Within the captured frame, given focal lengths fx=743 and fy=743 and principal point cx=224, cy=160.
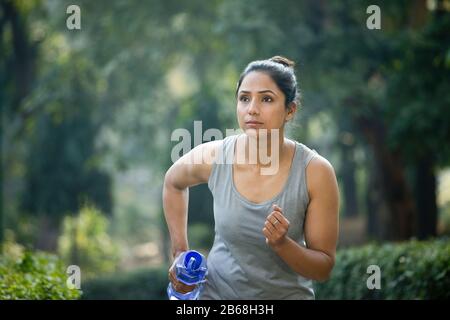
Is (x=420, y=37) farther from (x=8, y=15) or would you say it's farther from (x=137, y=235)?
(x=137, y=235)

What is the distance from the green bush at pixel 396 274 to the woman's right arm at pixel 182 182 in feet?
9.13

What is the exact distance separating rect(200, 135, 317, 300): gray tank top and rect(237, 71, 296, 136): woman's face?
0.72 feet

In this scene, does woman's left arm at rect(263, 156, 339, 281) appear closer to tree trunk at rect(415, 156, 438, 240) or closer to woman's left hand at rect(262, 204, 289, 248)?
woman's left hand at rect(262, 204, 289, 248)

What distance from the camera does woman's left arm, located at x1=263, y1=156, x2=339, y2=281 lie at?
3.64 m

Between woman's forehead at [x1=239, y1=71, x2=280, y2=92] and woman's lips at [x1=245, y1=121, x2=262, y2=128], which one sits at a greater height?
woman's forehead at [x1=239, y1=71, x2=280, y2=92]

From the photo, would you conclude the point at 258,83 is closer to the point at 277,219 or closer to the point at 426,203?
the point at 277,219

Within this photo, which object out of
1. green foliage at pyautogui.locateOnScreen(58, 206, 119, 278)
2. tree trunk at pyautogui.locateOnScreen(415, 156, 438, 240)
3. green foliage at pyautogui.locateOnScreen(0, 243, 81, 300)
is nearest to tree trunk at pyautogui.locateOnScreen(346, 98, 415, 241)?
tree trunk at pyautogui.locateOnScreen(415, 156, 438, 240)

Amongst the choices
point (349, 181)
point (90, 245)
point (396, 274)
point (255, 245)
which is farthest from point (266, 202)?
point (349, 181)

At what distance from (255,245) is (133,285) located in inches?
410

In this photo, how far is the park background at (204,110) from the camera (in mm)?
13375

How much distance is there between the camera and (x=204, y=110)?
17219mm

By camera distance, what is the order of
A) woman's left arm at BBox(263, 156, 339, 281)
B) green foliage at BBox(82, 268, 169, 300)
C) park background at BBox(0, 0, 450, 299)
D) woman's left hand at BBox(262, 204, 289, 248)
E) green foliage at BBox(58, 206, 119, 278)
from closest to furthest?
woman's left hand at BBox(262, 204, 289, 248) < woman's left arm at BBox(263, 156, 339, 281) < park background at BBox(0, 0, 450, 299) < green foliage at BBox(82, 268, 169, 300) < green foliage at BBox(58, 206, 119, 278)

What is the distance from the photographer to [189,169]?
163 inches

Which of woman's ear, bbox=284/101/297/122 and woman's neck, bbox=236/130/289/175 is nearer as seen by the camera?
woman's neck, bbox=236/130/289/175
